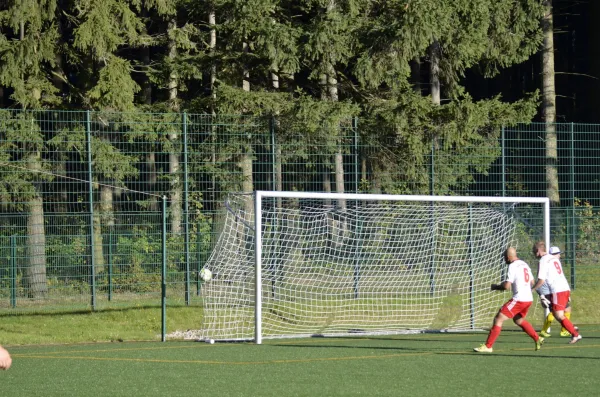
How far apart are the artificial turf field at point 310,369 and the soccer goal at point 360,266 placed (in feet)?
4.76

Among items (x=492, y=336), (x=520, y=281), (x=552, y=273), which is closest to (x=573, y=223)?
(x=552, y=273)

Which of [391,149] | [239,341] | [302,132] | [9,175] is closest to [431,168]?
[391,149]

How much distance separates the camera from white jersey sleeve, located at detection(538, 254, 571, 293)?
17.0 meters

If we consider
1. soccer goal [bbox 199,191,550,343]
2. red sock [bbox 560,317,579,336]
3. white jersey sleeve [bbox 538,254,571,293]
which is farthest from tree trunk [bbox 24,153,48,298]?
red sock [bbox 560,317,579,336]

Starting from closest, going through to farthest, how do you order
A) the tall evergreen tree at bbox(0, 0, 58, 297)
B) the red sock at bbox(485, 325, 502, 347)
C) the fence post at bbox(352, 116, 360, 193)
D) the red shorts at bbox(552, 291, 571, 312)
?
the red sock at bbox(485, 325, 502, 347) → the red shorts at bbox(552, 291, 571, 312) → the fence post at bbox(352, 116, 360, 193) → the tall evergreen tree at bbox(0, 0, 58, 297)

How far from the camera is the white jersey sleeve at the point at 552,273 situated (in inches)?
670

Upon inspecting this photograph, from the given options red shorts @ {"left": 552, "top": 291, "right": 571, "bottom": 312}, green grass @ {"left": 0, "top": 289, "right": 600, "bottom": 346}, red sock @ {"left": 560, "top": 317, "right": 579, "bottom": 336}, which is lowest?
green grass @ {"left": 0, "top": 289, "right": 600, "bottom": 346}

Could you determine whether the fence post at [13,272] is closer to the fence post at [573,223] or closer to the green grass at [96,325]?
the green grass at [96,325]

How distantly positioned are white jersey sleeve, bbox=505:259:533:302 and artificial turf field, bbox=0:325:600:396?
831mm

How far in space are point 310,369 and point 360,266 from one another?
24.2ft

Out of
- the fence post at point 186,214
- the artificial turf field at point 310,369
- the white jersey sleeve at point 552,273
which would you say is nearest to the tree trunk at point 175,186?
the fence post at point 186,214

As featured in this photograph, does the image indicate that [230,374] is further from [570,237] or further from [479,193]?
[570,237]

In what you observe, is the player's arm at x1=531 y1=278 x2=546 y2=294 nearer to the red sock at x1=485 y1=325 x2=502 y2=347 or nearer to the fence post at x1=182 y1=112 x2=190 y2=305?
the red sock at x1=485 y1=325 x2=502 y2=347

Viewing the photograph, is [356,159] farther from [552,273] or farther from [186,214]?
[552,273]
